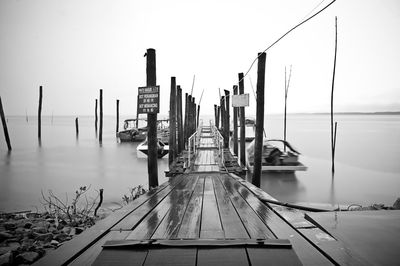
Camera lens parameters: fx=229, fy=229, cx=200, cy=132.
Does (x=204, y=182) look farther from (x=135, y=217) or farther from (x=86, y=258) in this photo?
(x=86, y=258)

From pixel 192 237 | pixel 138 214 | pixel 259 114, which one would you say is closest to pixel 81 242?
pixel 138 214

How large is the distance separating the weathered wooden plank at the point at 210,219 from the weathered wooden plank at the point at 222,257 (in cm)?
45

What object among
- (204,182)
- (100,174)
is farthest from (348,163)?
(100,174)

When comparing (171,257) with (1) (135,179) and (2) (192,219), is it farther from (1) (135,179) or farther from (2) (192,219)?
(1) (135,179)

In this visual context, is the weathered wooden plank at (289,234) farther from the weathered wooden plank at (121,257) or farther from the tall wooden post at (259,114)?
the tall wooden post at (259,114)

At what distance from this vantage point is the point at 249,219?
10.8 feet

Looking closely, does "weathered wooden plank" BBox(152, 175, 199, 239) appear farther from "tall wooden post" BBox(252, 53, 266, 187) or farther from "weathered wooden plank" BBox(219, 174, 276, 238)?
"tall wooden post" BBox(252, 53, 266, 187)

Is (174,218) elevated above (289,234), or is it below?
below

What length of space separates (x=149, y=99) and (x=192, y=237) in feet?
15.7

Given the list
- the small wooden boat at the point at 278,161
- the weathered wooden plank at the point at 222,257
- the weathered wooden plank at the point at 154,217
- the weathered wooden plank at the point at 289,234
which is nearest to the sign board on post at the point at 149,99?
the weathered wooden plank at the point at 154,217

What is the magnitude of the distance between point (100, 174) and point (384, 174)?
18.1m

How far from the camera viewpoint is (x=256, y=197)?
179 inches

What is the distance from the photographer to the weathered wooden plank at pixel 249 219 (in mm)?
2775

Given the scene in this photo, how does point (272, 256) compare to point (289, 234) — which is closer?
point (272, 256)
